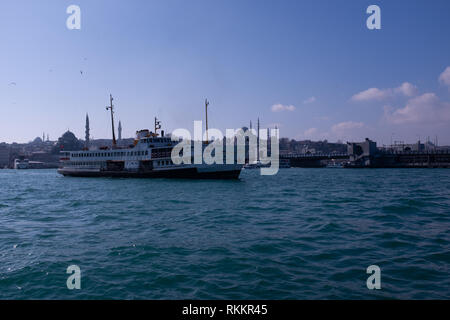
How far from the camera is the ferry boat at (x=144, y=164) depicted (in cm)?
4484

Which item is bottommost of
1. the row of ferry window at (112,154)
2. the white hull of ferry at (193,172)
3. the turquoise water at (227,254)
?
the turquoise water at (227,254)

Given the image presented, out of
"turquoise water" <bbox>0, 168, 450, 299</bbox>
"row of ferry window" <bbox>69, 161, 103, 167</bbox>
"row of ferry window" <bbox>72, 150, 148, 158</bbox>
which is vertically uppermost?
"row of ferry window" <bbox>72, 150, 148, 158</bbox>

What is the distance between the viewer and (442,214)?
648 inches

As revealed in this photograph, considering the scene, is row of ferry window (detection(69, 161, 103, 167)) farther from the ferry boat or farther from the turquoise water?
the turquoise water

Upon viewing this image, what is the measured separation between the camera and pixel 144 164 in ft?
166

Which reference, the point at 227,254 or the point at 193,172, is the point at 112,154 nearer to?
the point at 193,172

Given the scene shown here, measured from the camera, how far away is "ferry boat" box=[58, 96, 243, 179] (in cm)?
4484

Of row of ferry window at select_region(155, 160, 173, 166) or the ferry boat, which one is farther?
row of ferry window at select_region(155, 160, 173, 166)

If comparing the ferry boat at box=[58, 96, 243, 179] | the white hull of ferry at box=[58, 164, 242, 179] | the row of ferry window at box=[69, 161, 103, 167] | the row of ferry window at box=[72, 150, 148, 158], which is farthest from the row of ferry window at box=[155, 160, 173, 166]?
the row of ferry window at box=[69, 161, 103, 167]

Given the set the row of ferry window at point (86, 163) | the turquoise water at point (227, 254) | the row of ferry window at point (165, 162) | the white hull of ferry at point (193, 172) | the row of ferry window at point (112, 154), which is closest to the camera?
the turquoise water at point (227, 254)

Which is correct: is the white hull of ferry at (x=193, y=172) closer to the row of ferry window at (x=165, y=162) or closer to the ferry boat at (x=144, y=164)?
the ferry boat at (x=144, y=164)

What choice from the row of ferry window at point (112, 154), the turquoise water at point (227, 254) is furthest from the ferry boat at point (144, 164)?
the turquoise water at point (227, 254)

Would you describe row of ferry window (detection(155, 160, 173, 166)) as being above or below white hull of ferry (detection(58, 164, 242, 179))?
above

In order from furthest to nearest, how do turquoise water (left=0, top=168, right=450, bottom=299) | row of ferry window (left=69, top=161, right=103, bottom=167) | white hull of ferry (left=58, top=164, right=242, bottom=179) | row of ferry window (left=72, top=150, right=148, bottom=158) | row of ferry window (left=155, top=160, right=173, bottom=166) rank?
row of ferry window (left=69, top=161, right=103, bottom=167), row of ferry window (left=72, top=150, right=148, bottom=158), row of ferry window (left=155, top=160, right=173, bottom=166), white hull of ferry (left=58, top=164, right=242, bottom=179), turquoise water (left=0, top=168, right=450, bottom=299)
